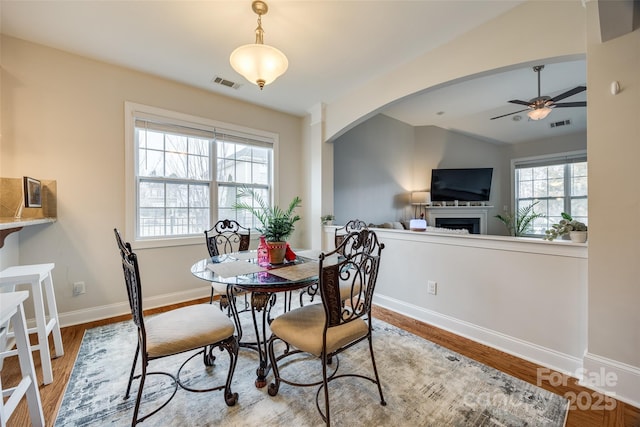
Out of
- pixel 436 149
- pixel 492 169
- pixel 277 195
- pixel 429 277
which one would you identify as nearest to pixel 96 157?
pixel 277 195

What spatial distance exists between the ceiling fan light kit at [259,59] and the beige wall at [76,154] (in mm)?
1820

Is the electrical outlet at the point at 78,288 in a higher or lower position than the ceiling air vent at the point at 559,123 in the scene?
lower

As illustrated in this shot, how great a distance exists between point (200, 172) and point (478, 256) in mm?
3416

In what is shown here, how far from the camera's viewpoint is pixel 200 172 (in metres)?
3.46

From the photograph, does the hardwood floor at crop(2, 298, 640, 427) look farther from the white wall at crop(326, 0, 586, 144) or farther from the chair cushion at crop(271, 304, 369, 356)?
the white wall at crop(326, 0, 586, 144)

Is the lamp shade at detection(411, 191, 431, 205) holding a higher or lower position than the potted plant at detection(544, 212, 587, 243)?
higher

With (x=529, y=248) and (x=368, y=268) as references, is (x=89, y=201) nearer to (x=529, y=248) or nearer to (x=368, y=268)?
(x=368, y=268)

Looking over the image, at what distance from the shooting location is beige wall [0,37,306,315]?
94.5 inches

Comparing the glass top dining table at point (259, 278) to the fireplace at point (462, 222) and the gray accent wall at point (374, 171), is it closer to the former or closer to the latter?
the gray accent wall at point (374, 171)

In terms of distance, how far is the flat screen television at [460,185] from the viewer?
6059mm

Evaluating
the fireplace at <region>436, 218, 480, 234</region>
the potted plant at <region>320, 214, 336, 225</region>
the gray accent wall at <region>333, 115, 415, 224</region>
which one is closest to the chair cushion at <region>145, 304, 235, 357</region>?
the potted plant at <region>320, 214, 336, 225</region>

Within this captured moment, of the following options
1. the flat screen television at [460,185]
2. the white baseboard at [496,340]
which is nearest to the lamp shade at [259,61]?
the white baseboard at [496,340]

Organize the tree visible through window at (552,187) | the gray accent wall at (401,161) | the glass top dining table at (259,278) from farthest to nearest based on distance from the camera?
1. the tree visible through window at (552,187)
2. the gray accent wall at (401,161)
3. the glass top dining table at (259,278)

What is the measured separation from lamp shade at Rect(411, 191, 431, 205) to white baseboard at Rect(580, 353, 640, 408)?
4347 mm
